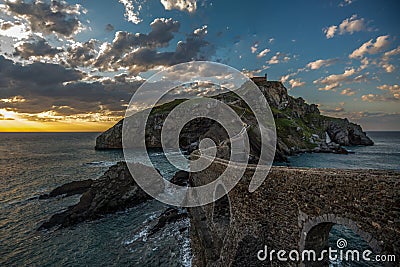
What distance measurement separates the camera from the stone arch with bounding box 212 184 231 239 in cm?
1451

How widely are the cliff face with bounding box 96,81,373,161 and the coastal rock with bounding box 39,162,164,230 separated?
138 feet

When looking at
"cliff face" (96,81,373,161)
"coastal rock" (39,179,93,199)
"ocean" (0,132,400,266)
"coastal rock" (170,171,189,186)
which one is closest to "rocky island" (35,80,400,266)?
"ocean" (0,132,400,266)

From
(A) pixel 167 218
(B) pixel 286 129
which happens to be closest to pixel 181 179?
(A) pixel 167 218

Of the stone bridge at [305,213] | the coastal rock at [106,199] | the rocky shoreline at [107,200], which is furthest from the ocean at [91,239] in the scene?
the stone bridge at [305,213]

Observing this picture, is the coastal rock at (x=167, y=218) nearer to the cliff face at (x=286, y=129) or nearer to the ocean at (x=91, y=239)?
the ocean at (x=91, y=239)

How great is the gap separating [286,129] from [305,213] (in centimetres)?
6645

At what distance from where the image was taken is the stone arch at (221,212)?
47.6 feet

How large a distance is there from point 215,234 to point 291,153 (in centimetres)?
4964

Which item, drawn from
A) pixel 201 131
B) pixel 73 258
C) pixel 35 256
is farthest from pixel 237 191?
pixel 201 131

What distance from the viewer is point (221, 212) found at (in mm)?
16016

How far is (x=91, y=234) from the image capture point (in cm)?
1820

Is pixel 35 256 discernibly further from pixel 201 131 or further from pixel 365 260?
pixel 201 131

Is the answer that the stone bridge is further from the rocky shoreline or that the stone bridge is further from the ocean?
the rocky shoreline

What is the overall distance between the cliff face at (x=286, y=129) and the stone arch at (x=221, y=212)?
4779 cm
